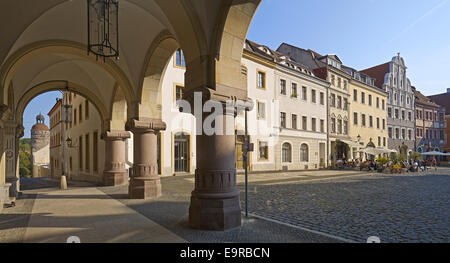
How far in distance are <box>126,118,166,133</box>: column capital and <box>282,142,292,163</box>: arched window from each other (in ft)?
59.1

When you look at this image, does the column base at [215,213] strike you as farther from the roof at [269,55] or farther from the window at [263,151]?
the roof at [269,55]

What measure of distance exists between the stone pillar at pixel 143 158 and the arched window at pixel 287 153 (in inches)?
709

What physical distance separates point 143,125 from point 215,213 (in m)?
4.83

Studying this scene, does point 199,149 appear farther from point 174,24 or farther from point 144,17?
point 144,17

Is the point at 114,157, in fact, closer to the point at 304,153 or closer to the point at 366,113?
the point at 304,153

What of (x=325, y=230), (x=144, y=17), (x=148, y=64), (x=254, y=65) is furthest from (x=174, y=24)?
(x=254, y=65)

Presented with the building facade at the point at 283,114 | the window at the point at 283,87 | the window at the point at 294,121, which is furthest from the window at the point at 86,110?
the window at the point at 294,121

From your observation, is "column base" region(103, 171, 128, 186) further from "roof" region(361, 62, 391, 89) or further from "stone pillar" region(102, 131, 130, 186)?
"roof" region(361, 62, 391, 89)

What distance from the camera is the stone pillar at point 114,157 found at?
1272 centimetres

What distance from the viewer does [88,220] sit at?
6086mm

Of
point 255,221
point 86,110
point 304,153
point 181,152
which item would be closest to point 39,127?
point 86,110

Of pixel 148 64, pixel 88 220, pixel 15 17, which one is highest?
pixel 15 17
